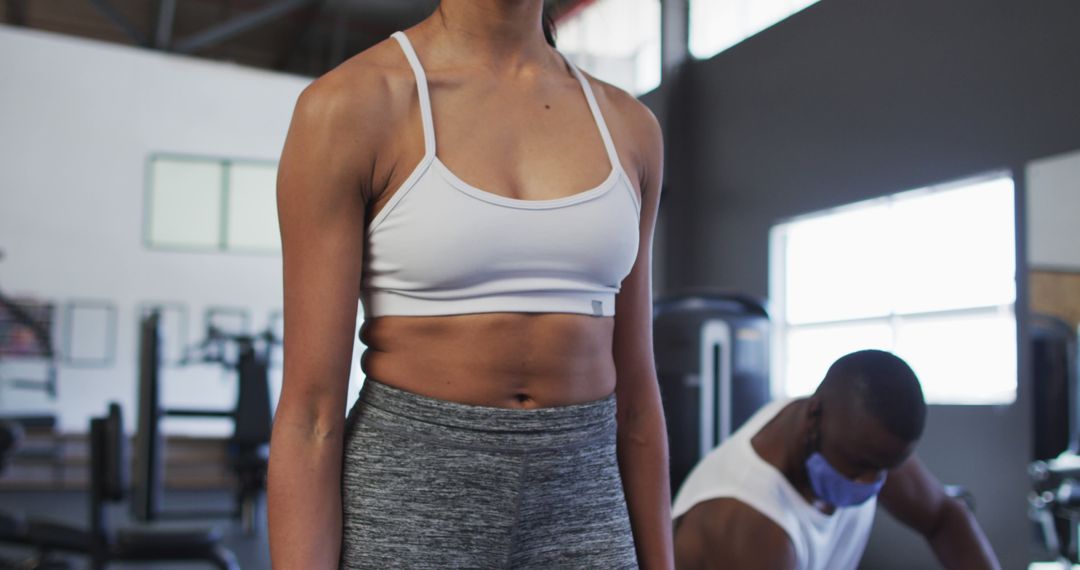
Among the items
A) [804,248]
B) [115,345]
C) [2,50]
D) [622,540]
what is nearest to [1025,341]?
[804,248]

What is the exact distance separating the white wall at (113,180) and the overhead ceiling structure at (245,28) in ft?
2.15

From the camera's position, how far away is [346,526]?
75 cm

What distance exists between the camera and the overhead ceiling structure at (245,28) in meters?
10.0

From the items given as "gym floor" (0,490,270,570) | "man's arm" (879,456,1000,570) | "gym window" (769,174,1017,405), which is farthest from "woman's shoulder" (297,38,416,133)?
"gym floor" (0,490,270,570)

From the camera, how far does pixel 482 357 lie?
75cm

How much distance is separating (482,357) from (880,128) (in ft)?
14.8

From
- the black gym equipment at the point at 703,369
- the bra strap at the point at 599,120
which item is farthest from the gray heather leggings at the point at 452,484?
Answer: the black gym equipment at the point at 703,369

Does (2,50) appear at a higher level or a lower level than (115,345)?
higher

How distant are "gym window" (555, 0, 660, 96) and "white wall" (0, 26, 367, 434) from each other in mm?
3108

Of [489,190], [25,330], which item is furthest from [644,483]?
[25,330]

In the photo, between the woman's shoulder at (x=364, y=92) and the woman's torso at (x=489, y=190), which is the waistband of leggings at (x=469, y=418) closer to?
the woman's torso at (x=489, y=190)

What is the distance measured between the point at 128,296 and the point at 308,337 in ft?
28.8

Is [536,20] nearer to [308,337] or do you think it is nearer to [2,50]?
[308,337]

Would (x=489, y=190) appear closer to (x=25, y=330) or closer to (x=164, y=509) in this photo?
(x=164, y=509)
